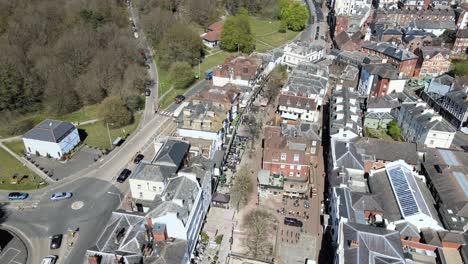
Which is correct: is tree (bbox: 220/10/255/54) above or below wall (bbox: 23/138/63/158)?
above

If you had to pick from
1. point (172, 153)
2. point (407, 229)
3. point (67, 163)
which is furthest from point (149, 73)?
point (407, 229)

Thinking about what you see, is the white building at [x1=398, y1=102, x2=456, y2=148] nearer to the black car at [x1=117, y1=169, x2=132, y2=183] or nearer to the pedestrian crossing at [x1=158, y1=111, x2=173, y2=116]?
the pedestrian crossing at [x1=158, y1=111, x2=173, y2=116]

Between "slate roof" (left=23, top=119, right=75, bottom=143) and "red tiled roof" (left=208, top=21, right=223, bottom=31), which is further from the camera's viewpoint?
"red tiled roof" (left=208, top=21, right=223, bottom=31)

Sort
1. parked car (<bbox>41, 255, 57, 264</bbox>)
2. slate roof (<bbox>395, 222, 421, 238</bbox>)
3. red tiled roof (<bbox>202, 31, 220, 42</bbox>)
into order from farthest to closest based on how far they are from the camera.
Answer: red tiled roof (<bbox>202, 31, 220, 42</bbox>), parked car (<bbox>41, 255, 57, 264</bbox>), slate roof (<bbox>395, 222, 421, 238</bbox>)

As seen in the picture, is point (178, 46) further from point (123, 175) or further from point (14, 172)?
point (14, 172)

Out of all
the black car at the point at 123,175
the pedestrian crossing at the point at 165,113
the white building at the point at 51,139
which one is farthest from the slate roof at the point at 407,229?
the white building at the point at 51,139

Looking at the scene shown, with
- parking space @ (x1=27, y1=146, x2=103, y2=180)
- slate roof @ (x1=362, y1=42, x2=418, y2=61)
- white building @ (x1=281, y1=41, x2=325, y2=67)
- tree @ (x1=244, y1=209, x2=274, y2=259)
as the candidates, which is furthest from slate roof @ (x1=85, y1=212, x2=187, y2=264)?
slate roof @ (x1=362, y1=42, x2=418, y2=61)

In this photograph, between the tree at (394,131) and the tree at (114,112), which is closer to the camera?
the tree at (394,131)

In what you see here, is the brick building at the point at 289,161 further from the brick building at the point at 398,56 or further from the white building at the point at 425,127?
the brick building at the point at 398,56
